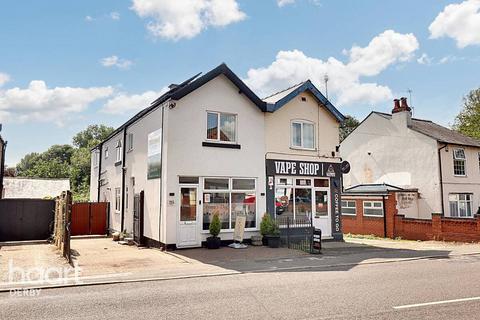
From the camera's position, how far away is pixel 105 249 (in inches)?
611

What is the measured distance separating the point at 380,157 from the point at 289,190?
14325 millimetres

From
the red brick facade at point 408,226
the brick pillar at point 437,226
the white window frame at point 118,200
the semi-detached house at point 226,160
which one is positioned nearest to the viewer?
the semi-detached house at point 226,160

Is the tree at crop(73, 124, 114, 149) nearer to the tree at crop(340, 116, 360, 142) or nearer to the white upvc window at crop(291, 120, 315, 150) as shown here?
the tree at crop(340, 116, 360, 142)

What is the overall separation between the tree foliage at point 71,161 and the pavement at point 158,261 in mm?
44229

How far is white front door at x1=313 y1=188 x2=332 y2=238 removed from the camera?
59.6 feet

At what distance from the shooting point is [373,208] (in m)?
25.0

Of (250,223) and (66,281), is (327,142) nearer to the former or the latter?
(250,223)

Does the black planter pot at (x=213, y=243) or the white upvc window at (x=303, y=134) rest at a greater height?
the white upvc window at (x=303, y=134)

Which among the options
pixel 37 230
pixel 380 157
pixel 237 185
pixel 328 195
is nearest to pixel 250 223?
pixel 237 185

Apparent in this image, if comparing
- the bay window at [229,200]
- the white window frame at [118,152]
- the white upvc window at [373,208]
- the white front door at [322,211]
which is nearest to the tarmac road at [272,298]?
the bay window at [229,200]

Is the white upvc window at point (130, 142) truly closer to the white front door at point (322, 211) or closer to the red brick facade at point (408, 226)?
the white front door at point (322, 211)

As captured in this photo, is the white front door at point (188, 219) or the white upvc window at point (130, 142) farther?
Result: the white upvc window at point (130, 142)

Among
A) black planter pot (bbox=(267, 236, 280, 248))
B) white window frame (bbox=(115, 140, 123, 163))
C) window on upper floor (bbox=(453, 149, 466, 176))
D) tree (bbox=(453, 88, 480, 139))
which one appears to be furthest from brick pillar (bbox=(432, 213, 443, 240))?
tree (bbox=(453, 88, 480, 139))

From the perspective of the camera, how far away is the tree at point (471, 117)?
4385cm
